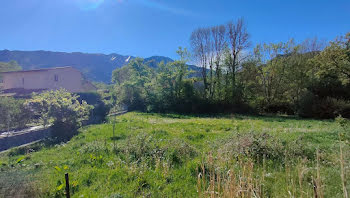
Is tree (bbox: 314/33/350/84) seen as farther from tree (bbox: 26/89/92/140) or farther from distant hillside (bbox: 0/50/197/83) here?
distant hillside (bbox: 0/50/197/83)

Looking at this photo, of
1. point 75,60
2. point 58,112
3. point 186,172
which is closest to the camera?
point 186,172

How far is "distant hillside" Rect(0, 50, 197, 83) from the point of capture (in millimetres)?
69000

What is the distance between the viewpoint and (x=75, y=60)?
86.7 m

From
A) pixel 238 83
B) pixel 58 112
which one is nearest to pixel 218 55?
pixel 238 83

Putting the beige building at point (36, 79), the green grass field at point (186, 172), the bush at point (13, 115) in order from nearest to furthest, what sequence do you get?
the green grass field at point (186, 172), the bush at point (13, 115), the beige building at point (36, 79)

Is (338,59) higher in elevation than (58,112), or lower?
higher

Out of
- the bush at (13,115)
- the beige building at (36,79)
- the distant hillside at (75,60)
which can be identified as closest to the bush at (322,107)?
the bush at (13,115)

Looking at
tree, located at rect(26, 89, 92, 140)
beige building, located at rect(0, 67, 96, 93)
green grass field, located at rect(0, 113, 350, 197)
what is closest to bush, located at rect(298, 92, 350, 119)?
green grass field, located at rect(0, 113, 350, 197)

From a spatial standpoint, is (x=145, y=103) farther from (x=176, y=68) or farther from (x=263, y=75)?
(x=263, y=75)

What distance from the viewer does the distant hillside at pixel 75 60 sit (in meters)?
69.0

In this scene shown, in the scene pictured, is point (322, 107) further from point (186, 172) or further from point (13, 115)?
point (13, 115)

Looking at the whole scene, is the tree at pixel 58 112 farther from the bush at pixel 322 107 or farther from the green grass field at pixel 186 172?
the bush at pixel 322 107

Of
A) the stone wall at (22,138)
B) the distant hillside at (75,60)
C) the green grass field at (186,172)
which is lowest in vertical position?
the stone wall at (22,138)

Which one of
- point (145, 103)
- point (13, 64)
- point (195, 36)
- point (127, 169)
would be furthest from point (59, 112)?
point (13, 64)
